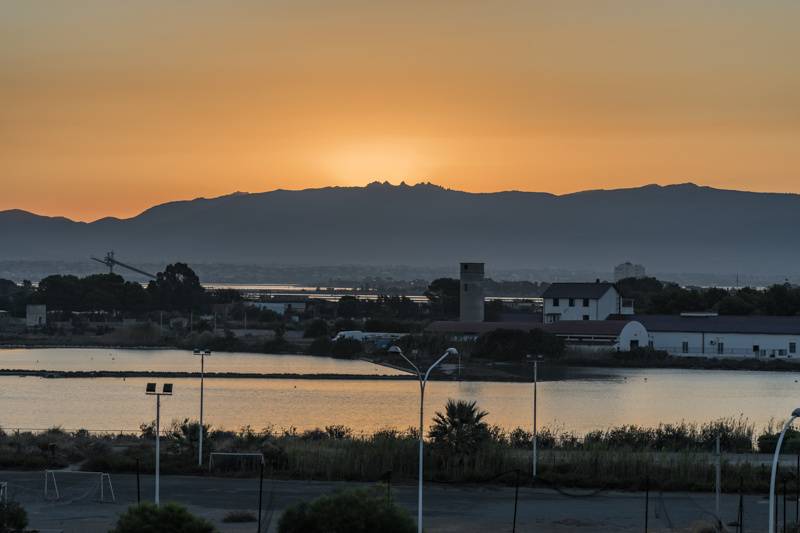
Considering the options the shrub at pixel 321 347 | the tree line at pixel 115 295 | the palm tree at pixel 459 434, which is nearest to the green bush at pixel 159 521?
the palm tree at pixel 459 434

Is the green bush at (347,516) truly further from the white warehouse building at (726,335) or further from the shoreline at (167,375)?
the white warehouse building at (726,335)

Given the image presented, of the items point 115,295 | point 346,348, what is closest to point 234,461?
point 346,348

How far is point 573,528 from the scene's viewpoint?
18.8 m

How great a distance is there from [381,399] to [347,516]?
27.9 m

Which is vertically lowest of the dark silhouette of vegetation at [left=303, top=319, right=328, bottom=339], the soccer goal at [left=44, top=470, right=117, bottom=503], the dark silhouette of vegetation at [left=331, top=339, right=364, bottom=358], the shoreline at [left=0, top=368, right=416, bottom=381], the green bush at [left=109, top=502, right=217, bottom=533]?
the soccer goal at [left=44, top=470, right=117, bottom=503]

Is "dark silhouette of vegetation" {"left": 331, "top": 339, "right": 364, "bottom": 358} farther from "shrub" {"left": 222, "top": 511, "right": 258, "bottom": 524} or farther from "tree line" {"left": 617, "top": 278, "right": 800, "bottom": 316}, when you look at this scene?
"shrub" {"left": 222, "top": 511, "right": 258, "bottom": 524}

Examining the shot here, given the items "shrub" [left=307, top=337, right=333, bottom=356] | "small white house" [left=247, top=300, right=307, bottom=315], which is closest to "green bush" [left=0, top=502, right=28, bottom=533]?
"shrub" [left=307, top=337, right=333, bottom=356]

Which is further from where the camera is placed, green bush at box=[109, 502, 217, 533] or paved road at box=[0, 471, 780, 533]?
paved road at box=[0, 471, 780, 533]

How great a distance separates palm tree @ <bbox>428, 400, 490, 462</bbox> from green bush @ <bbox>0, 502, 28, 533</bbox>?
8703 millimetres

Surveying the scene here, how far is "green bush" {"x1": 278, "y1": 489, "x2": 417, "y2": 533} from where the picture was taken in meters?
15.6

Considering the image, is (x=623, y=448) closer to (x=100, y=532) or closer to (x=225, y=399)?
(x=100, y=532)

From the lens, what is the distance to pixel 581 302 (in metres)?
64.7

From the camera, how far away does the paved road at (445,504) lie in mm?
18906

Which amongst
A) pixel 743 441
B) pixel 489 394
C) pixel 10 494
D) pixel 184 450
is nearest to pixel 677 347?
pixel 489 394
